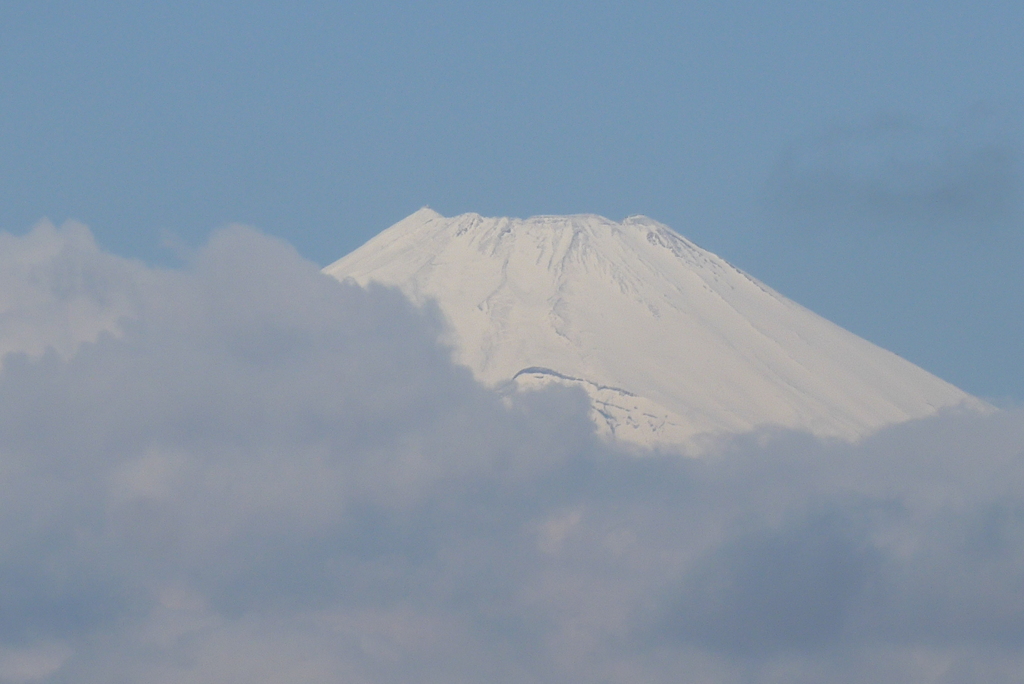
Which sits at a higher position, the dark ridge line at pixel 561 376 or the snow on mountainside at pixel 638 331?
the snow on mountainside at pixel 638 331

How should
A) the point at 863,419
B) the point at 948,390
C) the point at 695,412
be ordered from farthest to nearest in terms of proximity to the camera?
1. the point at 948,390
2. the point at 863,419
3. the point at 695,412

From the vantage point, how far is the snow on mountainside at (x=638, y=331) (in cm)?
8400

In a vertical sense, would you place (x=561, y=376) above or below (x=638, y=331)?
below

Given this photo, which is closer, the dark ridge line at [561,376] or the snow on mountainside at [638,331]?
the dark ridge line at [561,376]

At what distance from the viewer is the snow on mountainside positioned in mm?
84000

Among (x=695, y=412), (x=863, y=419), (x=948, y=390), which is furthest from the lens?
(x=948, y=390)

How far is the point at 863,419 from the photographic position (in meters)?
88.8

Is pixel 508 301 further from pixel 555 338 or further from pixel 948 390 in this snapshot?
pixel 948 390

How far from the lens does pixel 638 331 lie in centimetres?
8675

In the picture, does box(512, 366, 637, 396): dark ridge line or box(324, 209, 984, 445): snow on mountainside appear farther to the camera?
box(324, 209, 984, 445): snow on mountainside

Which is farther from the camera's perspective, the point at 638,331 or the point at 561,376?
the point at 638,331

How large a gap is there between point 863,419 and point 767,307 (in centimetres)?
866

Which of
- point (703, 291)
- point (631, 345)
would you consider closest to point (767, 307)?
point (703, 291)

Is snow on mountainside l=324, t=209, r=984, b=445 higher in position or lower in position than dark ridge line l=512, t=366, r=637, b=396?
higher
